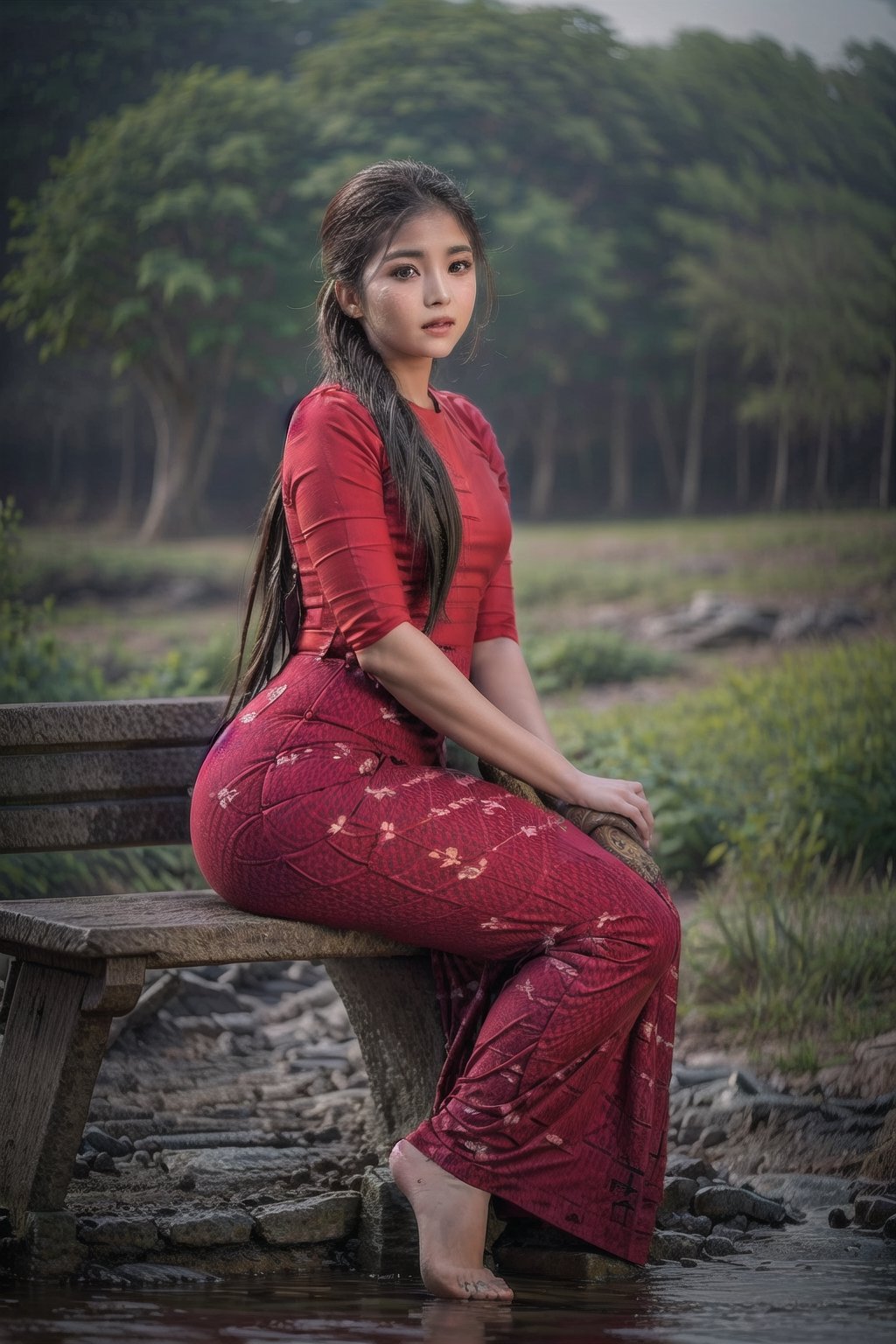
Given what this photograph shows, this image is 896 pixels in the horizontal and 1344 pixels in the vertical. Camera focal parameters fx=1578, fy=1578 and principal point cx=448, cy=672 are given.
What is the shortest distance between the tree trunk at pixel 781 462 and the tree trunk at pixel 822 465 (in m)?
0.17

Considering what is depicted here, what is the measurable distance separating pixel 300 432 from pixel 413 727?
0.56 meters

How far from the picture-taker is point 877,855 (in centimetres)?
548

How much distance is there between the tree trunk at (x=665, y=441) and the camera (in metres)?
8.03

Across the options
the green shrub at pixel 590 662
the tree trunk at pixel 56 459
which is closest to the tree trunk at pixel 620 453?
the green shrub at pixel 590 662

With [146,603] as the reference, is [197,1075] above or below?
below

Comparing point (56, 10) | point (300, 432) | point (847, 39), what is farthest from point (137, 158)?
point (300, 432)

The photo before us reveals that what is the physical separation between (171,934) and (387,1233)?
70cm

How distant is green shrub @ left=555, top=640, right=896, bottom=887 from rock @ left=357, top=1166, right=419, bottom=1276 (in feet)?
7.90

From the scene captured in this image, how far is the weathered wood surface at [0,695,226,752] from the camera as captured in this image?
3.10 meters

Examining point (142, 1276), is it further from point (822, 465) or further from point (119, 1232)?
point (822, 465)

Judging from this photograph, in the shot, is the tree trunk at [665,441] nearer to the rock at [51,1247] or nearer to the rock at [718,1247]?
the rock at [718,1247]

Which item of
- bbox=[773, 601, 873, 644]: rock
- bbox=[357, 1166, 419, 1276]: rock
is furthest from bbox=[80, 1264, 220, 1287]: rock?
bbox=[773, 601, 873, 644]: rock

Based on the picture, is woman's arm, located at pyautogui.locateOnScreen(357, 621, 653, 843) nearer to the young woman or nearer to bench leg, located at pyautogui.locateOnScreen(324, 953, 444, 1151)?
the young woman

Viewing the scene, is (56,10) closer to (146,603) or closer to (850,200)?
(146,603)
